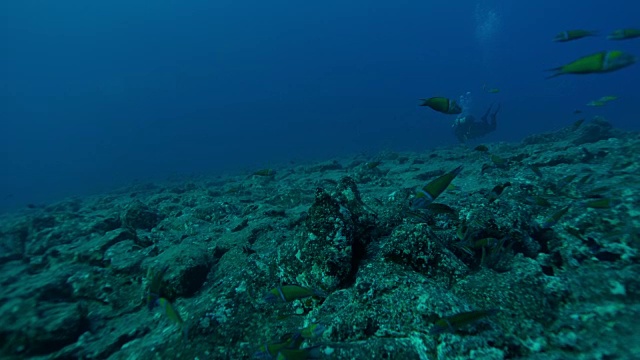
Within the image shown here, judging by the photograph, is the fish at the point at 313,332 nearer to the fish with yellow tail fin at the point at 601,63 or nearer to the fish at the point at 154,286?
the fish at the point at 154,286

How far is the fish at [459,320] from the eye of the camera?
110 inches

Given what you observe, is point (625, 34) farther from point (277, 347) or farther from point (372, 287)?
point (277, 347)

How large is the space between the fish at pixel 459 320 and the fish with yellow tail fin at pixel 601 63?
8.12ft

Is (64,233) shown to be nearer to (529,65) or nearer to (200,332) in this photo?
(200,332)

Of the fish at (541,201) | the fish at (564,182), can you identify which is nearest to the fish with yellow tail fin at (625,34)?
the fish at (541,201)

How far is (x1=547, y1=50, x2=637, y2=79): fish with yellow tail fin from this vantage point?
10.8 feet

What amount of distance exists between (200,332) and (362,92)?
17022 cm

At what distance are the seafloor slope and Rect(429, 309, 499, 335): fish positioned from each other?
11mm

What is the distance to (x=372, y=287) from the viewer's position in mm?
3949

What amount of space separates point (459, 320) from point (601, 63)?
2.99 m

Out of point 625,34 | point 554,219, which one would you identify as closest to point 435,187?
point 554,219

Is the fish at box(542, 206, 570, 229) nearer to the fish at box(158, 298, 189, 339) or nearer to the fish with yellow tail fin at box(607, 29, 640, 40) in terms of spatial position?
the fish with yellow tail fin at box(607, 29, 640, 40)

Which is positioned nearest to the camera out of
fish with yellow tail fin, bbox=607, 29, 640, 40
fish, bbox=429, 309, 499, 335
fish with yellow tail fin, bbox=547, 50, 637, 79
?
fish, bbox=429, 309, 499, 335

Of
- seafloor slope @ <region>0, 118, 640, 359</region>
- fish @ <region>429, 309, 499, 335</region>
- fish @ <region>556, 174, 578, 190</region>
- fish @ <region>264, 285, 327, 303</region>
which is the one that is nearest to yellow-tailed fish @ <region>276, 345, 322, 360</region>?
seafloor slope @ <region>0, 118, 640, 359</region>
